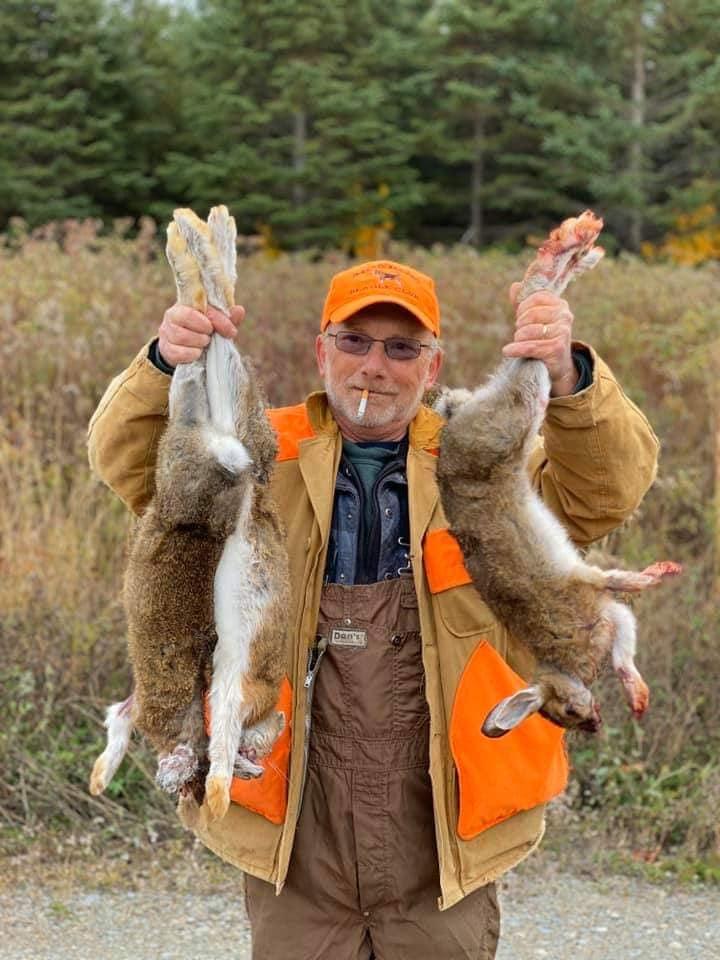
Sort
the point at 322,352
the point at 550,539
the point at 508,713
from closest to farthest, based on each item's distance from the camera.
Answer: the point at 508,713 < the point at 550,539 < the point at 322,352

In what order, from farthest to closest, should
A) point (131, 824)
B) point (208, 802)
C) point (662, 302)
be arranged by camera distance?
point (662, 302) → point (131, 824) → point (208, 802)

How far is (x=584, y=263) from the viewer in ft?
9.86

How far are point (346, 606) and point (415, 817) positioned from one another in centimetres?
65

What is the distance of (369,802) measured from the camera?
344 cm

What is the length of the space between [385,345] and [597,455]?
75 centimetres

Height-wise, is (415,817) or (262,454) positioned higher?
(262,454)

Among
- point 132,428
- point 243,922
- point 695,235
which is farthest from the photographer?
point 695,235

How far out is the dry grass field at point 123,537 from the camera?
19.4 feet

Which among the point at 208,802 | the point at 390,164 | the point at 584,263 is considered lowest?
the point at 208,802

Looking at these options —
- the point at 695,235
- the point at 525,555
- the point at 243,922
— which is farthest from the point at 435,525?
the point at 695,235

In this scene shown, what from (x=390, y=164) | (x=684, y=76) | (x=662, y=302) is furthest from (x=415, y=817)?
(x=684, y=76)

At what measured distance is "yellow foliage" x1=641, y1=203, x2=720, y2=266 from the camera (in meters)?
29.7

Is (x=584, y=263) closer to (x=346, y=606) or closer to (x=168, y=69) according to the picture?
(x=346, y=606)

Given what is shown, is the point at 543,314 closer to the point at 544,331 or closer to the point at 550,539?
the point at 544,331
